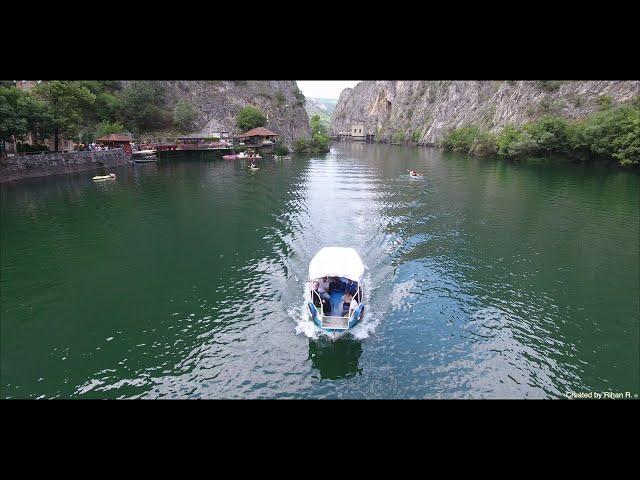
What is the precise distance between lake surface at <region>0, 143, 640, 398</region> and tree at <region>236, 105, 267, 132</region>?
72.7m

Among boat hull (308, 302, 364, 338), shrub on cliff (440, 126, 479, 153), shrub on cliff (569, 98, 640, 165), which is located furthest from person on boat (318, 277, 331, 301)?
shrub on cliff (440, 126, 479, 153)

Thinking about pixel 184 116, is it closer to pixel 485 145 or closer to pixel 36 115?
pixel 36 115

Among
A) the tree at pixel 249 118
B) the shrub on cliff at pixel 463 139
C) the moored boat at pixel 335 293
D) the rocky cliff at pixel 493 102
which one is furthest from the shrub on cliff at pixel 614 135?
the tree at pixel 249 118

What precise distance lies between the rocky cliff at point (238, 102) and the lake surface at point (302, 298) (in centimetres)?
7487

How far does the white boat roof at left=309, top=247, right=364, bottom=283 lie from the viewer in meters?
23.7

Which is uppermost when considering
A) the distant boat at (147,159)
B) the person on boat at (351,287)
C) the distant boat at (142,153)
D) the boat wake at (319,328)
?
the distant boat at (142,153)

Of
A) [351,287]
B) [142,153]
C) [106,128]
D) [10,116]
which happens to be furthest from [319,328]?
[106,128]

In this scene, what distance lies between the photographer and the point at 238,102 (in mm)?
128375

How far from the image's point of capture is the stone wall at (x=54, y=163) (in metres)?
63.6

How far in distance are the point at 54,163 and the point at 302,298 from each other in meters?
67.3

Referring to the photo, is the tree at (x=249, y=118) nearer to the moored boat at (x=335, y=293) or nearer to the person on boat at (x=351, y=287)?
the moored boat at (x=335, y=293)

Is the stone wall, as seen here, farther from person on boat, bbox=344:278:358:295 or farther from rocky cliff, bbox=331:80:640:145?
rocky cliff, bbox=331:80:640:145
